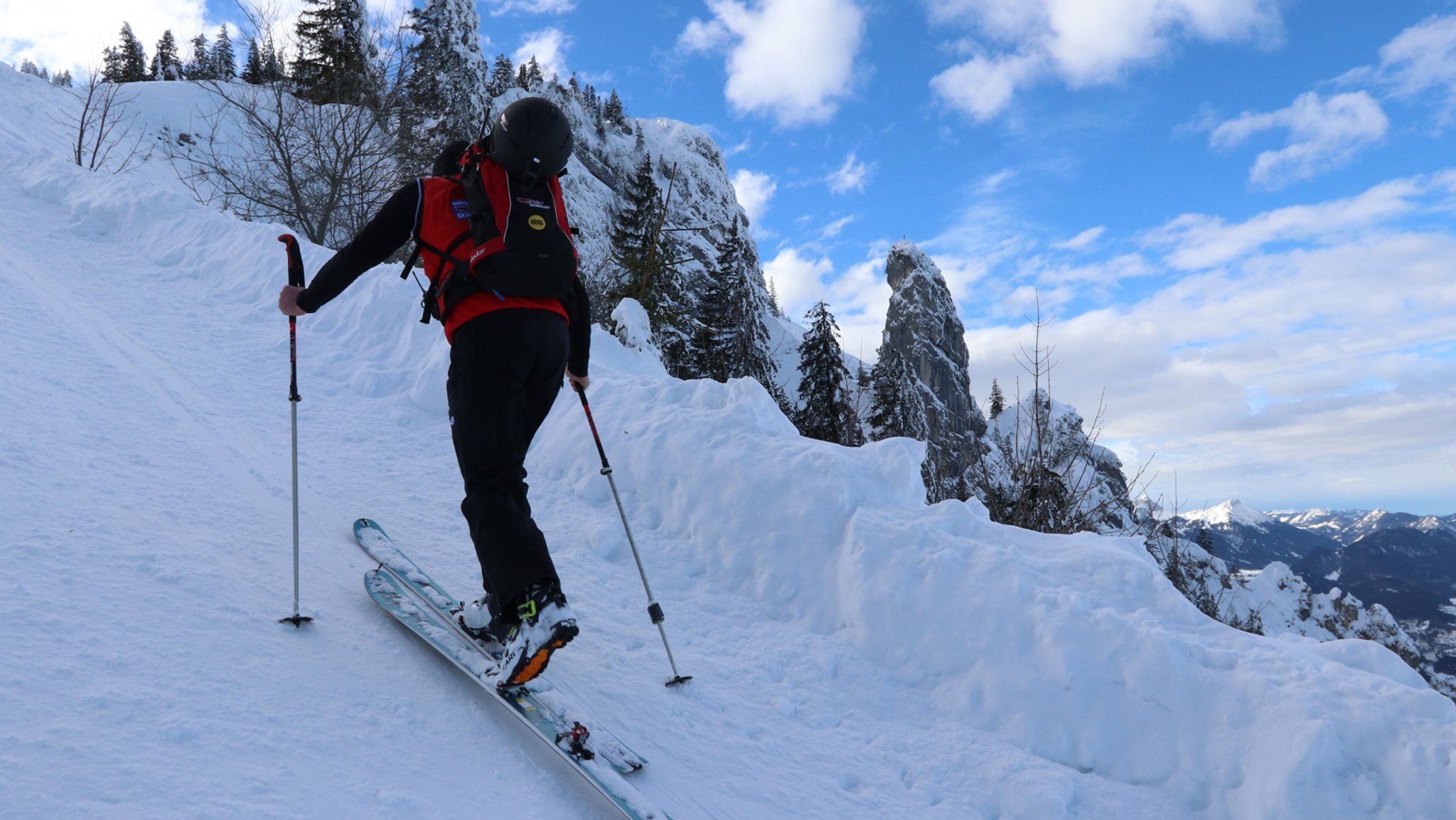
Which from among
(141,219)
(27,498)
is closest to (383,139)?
(141,219)

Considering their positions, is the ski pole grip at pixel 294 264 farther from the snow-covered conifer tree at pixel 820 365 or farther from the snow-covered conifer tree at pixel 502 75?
the snow-covered conifer tree at pixel 502 75

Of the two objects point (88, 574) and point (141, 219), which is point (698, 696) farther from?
point (141, 219)

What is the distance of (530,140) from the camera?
3.02 metres

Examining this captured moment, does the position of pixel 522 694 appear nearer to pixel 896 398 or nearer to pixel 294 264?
pixel 294 264

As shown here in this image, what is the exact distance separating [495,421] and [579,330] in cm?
80

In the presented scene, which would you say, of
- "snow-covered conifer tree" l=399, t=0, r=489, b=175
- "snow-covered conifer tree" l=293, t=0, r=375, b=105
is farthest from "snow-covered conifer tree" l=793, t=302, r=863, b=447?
"snow-covered conifer tree" l=293, t=0, r=375, b=105

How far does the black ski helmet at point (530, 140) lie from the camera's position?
3014 mm

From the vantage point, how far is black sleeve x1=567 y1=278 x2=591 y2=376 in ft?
11.4

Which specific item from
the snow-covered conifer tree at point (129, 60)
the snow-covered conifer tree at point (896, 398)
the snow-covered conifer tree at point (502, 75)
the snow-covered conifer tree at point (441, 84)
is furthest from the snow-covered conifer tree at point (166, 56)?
the snow-covered conifer tree at point (896, 398)

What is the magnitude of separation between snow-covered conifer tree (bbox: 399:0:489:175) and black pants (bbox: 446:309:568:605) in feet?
5.76

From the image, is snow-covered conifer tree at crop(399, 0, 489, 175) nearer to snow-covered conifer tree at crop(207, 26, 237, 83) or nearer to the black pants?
the black pants

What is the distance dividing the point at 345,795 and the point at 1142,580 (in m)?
4.16

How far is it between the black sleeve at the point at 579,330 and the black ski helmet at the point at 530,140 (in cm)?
51

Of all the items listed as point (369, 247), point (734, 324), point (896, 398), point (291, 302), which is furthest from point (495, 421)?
point (896, 398)
